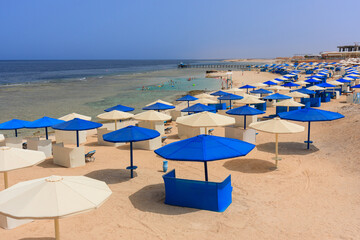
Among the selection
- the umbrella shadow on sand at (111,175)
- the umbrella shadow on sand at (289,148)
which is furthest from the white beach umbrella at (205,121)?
the umbrella shadow on sand at (111,175)

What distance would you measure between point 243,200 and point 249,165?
2.93 metres

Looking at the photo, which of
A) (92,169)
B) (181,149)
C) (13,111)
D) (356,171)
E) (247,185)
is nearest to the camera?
(181,149)

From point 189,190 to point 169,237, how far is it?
1477 millimetres

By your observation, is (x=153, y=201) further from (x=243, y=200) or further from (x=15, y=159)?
(x=15, y=159)

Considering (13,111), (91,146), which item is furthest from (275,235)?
(13,111)

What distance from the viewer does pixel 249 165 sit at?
10.8m

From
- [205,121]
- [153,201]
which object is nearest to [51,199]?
[153,201]

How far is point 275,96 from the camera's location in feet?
62.9

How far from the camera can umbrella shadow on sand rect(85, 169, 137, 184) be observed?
9750 mm

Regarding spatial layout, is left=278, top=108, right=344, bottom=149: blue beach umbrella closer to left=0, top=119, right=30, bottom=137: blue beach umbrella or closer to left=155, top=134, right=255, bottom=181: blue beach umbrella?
left=155, top=134, right=255, bottom=181: blue beach umbrella

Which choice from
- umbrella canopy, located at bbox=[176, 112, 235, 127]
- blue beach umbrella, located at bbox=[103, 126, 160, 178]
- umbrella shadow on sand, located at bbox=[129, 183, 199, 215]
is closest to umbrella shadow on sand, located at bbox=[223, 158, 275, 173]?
umbrella canopy, located at bbox=[176, 112, 235, 127]

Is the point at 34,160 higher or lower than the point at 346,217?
higher

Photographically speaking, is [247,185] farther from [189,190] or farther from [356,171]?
[356,171]

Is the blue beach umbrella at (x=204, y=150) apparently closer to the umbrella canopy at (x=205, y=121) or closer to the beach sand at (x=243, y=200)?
the beach sand at (x=243, y=200)
